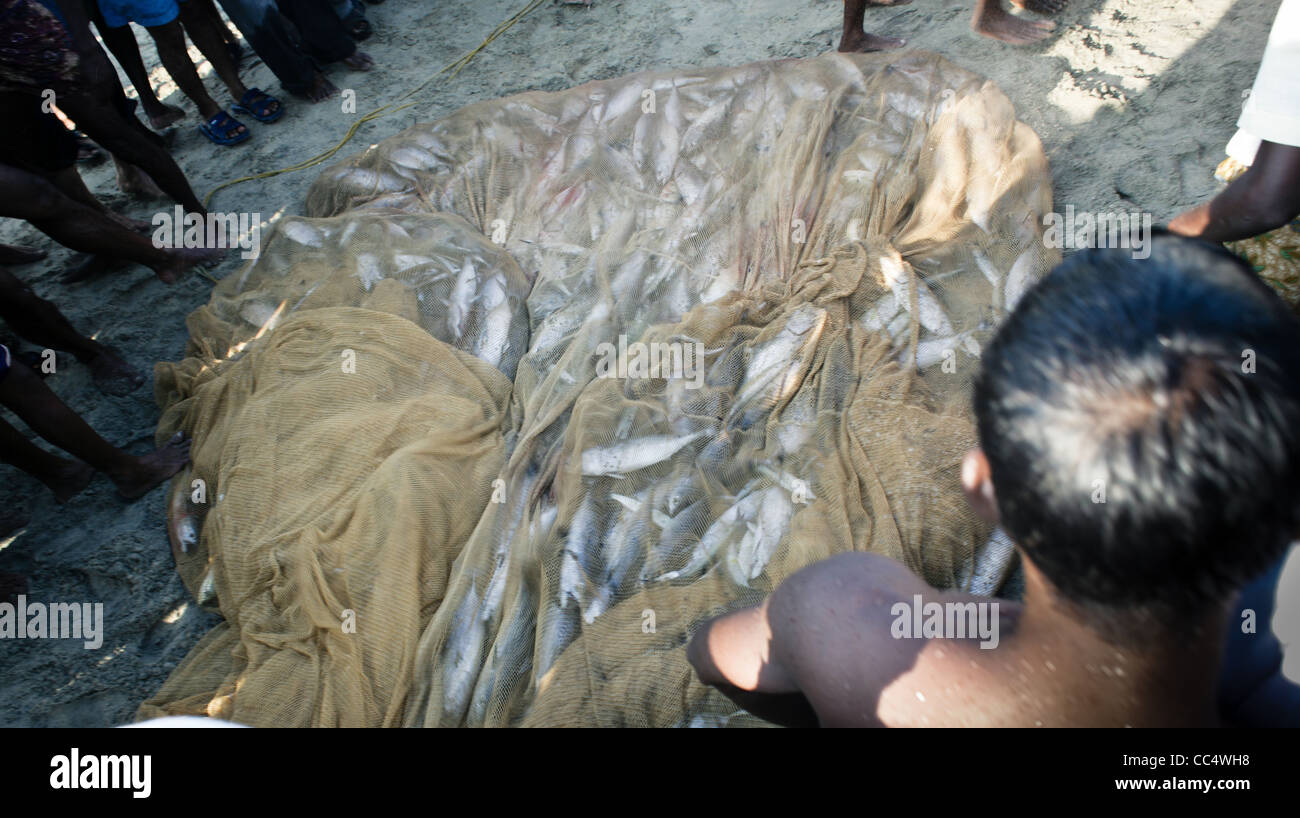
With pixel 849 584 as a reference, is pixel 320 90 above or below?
below

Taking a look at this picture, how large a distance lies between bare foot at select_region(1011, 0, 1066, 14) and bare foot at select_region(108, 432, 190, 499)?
5202 millimetres

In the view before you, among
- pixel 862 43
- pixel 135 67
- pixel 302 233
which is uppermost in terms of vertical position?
pixel 862 43

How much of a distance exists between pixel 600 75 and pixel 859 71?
2131 millimetres

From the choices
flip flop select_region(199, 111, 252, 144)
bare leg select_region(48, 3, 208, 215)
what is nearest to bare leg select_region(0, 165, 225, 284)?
bare leg select_region(48, 3, 208, 215)

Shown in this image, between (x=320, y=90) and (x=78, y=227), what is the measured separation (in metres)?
2.43

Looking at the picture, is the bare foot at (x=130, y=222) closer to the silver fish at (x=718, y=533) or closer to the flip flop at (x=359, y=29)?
the flip flop at (x=359, y=29)

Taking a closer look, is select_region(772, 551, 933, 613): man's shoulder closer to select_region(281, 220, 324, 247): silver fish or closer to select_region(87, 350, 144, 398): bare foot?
select_region(281, 220, 324, 247): silver fish

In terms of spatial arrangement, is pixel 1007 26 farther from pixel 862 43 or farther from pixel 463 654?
pixel 463 654

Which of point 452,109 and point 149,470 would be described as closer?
point 149,470

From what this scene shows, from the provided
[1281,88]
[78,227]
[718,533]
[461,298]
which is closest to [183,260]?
[78,227]

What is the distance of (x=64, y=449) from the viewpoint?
3.25 metres

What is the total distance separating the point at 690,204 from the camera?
362 cm

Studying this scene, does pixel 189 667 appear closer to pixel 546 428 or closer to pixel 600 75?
pixel 546 428

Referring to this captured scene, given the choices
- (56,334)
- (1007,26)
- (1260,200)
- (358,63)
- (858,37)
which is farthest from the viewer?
(358,63)
